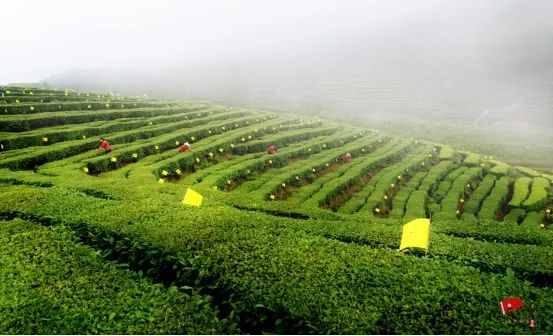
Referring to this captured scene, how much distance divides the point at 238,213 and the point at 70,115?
18898mm

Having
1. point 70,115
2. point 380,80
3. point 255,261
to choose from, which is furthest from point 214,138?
point 380,80

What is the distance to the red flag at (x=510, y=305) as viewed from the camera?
20.3 feet

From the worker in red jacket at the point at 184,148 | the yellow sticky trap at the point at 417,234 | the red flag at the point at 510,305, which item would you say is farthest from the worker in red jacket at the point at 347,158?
the red flag at the point at 510,305

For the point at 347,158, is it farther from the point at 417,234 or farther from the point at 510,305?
the point at 510,305

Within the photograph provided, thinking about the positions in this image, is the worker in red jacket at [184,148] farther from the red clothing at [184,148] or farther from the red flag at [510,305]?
the red flag at [510,305]

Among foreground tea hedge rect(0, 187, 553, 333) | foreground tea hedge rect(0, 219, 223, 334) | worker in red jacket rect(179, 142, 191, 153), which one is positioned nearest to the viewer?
foreground tea hedge rect(0, 219, 223, 334)

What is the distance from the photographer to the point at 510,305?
20.3 ft

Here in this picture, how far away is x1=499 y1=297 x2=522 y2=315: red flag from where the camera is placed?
618cm

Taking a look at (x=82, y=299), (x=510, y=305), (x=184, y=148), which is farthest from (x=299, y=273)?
(x=184, y=148)

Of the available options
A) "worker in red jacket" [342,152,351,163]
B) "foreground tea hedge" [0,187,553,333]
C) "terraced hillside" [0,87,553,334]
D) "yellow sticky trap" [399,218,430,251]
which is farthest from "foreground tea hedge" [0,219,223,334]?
"worker in red jacket" [342,152,351,163]

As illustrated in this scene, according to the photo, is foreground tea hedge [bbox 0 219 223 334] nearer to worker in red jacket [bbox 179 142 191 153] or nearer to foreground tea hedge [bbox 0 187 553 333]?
foreground tea hedge [bbox 0 187 553 333]

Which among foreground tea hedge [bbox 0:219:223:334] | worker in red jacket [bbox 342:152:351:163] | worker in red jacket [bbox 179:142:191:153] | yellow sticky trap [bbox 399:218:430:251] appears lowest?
worker in red jacket [bbox 342:152:351:163]

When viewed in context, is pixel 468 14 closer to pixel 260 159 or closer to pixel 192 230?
pixel 260 159

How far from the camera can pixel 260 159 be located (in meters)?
22.5
